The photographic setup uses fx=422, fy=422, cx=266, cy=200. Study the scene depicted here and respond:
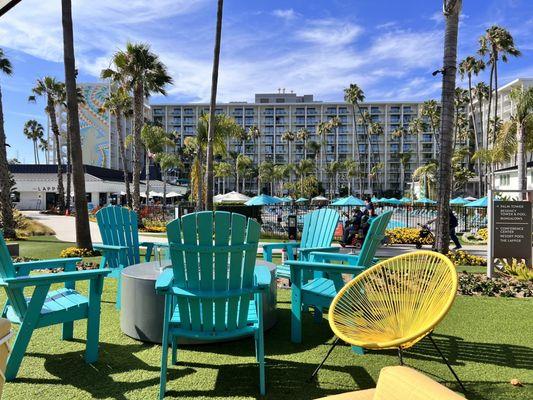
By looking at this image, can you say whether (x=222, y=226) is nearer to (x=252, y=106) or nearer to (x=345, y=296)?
(x=345, y=296)

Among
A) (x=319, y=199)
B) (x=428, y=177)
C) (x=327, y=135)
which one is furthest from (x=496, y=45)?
(x=327, y=135)

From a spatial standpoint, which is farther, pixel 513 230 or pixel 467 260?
pixel 467 260

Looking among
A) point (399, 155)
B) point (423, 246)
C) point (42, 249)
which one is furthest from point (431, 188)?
point (399, 155)

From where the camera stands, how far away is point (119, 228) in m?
5.61

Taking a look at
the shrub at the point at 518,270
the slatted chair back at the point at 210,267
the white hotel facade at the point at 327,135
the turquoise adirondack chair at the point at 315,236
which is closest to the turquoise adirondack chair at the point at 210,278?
the slatted chair back at the point at 210,267

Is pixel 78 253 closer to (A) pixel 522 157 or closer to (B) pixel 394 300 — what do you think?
(B) pixel 394 300

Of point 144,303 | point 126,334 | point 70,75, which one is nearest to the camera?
point 144,303

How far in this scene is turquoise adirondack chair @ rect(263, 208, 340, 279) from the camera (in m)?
5.21

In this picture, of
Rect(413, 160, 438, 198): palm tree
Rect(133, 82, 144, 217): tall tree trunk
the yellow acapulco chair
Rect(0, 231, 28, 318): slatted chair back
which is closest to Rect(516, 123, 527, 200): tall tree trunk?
the yellow acapulco chair

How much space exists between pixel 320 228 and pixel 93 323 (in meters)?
3.06

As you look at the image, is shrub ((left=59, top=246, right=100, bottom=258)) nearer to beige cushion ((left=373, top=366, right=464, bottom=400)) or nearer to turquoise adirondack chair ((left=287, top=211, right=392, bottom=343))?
turquoise adirondack chair ((left=287, top=211, right=392, bottom=343))

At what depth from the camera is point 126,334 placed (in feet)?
13.7

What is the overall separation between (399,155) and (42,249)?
283 ft

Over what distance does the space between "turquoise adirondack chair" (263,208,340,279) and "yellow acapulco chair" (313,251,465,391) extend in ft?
6.30
